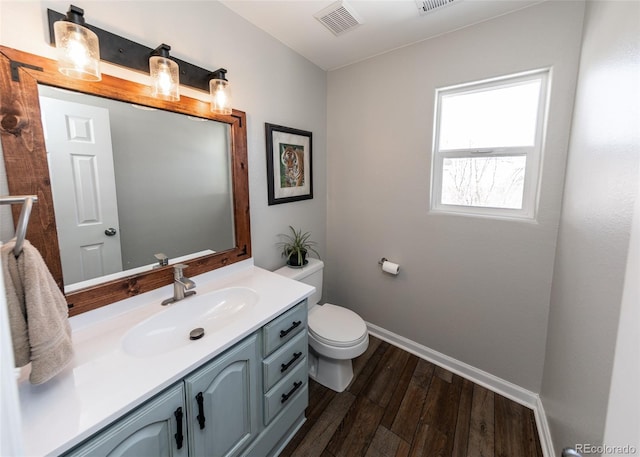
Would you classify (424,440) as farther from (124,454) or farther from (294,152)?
(294,152)

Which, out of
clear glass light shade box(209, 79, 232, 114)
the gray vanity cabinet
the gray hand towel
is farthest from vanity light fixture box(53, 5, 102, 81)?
the gray vanity cabinet

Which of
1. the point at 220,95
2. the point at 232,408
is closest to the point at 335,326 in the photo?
the point at 232,408

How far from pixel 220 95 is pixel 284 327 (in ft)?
4.10

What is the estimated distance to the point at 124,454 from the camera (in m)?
0.77

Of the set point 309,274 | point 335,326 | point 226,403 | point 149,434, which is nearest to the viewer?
point 149,434

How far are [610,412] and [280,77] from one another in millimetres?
2252

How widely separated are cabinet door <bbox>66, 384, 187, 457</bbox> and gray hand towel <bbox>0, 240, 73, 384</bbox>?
24 centimetres

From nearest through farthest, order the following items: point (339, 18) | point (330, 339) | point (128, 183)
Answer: point (128, 183), point (339, 18), point (330, 339)

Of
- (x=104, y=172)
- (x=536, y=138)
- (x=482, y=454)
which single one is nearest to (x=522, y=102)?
(x=536, y=138)

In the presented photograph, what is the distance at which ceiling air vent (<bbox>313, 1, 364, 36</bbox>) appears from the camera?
149cm

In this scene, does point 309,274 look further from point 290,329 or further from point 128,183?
point 128,183

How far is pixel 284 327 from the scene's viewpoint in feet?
4.32

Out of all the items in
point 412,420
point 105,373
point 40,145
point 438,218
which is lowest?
point 412,420

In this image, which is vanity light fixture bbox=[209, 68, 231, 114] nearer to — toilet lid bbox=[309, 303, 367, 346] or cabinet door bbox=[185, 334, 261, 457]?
cabinet door bbox=[185, 334, 261, 457]
